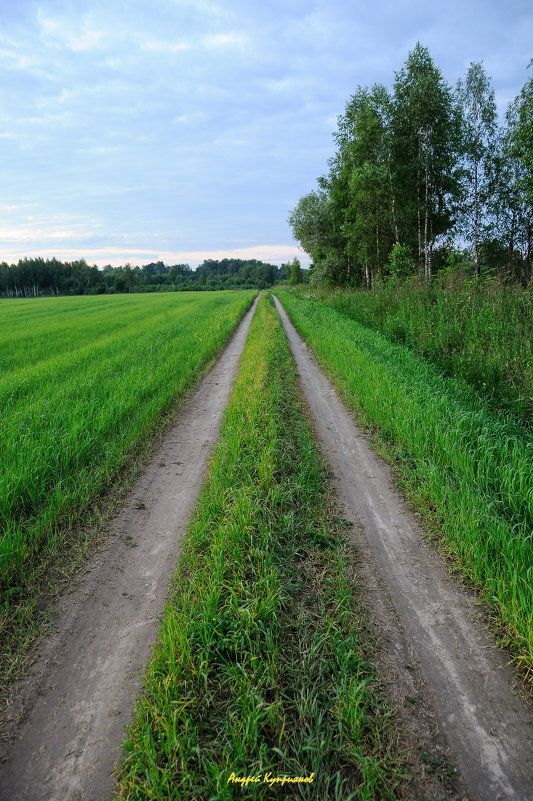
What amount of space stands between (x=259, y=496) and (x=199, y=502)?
80cm

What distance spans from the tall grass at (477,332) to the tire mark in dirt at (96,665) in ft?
19.1

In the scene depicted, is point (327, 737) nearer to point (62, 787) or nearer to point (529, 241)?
point (62, 787)

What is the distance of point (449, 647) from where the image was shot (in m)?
2.66

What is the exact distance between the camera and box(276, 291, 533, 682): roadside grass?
2899mm

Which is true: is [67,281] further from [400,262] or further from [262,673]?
[262,673]

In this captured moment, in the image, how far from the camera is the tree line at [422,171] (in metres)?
21.1

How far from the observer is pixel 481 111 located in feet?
83.0

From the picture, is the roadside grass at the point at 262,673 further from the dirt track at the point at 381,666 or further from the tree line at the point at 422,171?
the tree line at the point at 422,171

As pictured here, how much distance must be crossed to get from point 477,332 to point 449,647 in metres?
7.35

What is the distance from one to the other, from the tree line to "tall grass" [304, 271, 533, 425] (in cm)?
846

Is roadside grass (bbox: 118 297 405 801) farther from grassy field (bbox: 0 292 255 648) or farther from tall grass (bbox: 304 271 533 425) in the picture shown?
tall grass (bbox: 304 271 533 425)
